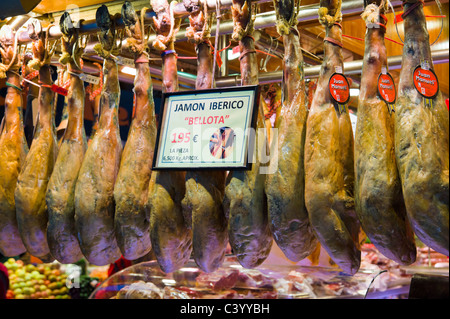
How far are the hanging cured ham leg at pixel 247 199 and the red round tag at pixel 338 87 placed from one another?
14.4 inches

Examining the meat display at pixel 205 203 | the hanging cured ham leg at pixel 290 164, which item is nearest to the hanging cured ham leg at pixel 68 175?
the meat display at pixel 205 203

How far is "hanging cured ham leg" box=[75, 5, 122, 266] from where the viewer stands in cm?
257

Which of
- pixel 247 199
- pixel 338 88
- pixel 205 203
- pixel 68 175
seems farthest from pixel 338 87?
pixel 68 175

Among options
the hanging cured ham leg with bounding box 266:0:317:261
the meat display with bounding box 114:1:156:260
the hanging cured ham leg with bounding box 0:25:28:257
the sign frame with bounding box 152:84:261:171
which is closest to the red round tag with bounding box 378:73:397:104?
the hanging cured ham leg with bounding box 266:0:317:261

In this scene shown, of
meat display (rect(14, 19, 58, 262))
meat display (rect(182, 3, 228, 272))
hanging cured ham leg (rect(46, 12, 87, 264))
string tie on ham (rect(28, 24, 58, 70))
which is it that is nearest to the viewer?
meat display (rect(182, 3, 228, 272))

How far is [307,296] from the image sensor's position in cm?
334

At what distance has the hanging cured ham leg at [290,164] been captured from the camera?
2078 mm

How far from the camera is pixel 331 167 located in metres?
2.00

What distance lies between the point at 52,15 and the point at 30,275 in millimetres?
4344

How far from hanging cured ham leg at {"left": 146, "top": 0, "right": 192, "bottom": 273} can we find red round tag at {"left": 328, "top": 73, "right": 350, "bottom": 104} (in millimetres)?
832

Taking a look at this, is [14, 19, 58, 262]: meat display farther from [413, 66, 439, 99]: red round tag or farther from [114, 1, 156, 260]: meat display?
[413, 66, 439, 99]: red round tag

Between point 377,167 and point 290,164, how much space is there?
0.38 meters

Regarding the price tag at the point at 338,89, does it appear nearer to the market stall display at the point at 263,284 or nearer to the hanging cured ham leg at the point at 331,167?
the hanging cured ham leg at the point at 331,167

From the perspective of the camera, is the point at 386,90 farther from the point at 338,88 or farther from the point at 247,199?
the point at 247,199
